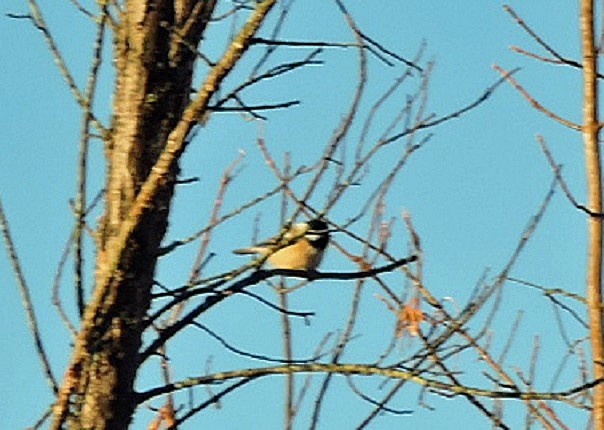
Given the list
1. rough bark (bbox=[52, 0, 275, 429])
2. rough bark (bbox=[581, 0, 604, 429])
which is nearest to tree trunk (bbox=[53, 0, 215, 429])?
rough bark (bbox=[52, 0, 275, 429])

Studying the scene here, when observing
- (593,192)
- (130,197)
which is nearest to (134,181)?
(130,197)

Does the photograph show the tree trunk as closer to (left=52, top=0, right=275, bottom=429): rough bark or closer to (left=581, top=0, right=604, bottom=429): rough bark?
(left=52, top=0, right=275, bottom=429): rough bark

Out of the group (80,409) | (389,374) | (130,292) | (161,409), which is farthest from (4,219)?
(161,409)

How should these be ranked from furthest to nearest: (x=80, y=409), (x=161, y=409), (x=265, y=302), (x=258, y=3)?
1. (x=161, y=409)
2. (x=265, y=302)
3. (x=258, y=3)
4. (x=80, y=409)

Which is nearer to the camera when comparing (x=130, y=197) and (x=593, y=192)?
(x=130, y=197)

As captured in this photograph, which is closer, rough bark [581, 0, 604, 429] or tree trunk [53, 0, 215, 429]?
tree trunk [53, 0, 215, 429]

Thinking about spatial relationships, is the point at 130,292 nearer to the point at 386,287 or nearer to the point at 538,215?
the point at 386,287

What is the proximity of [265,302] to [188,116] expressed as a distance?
58 cm

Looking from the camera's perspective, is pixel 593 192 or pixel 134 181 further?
pixel 593 192

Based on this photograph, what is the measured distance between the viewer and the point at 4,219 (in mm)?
1907

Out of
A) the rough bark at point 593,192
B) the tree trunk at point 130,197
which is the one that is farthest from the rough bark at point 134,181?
the rough bark at point 593,192

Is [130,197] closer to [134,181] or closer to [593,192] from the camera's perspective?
[134,181]

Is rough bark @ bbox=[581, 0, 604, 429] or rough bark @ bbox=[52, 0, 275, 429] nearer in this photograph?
rough bark @ bbox=[52, 0, 275, 429]

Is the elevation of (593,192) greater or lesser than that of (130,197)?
Answer: greater
